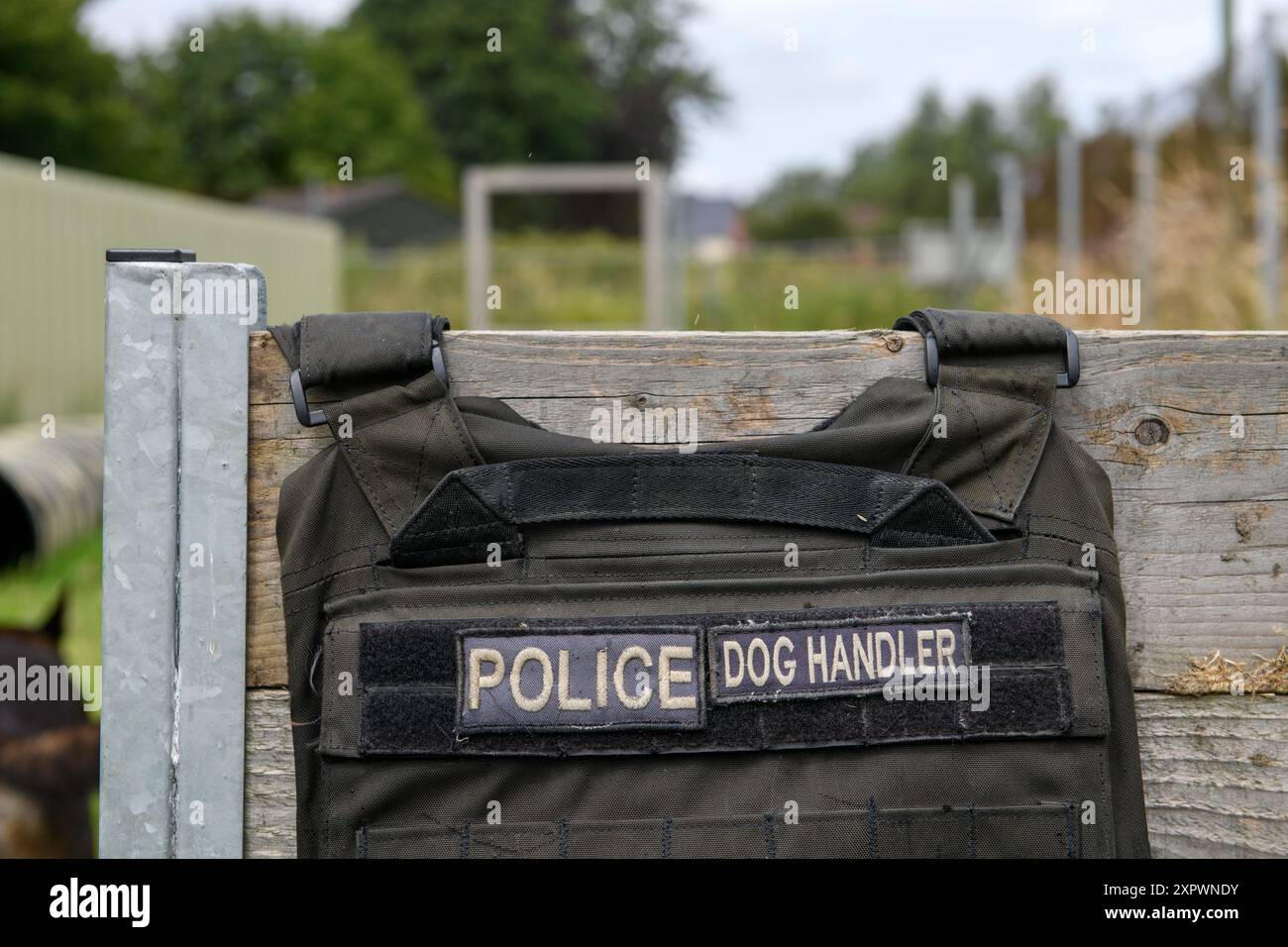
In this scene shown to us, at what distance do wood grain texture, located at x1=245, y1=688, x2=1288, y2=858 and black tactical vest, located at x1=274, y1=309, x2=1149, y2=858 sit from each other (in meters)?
0.06

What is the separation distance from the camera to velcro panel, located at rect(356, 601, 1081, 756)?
1458mm

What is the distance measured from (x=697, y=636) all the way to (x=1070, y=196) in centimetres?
1160

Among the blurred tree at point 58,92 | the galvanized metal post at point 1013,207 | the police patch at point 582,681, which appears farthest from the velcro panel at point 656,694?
the blurred tree at point 58,92

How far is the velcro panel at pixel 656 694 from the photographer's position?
4.78ft

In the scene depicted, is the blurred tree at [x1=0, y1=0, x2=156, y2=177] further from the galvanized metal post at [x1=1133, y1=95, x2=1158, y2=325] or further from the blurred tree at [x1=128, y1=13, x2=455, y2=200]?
the galvanized metal post at [x1=1133, y1=95, x2=1158, y2=325]

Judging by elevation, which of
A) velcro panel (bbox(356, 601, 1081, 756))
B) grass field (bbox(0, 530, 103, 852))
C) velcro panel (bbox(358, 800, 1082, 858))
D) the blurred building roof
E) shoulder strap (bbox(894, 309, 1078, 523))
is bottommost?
velcro panel (bbox(358, 800, 1082, 858))

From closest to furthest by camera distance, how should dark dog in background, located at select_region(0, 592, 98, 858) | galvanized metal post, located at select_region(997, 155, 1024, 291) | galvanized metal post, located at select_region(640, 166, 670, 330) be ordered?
dark dog in background, located at select_region(0, 592, 98, 858) → galvanized metal post, located at select_region(640, 166, 670, 330) → galvanized metal post, located at select_region(997, 155, 1024, 291)

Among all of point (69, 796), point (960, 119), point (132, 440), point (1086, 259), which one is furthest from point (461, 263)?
point (960, 119)

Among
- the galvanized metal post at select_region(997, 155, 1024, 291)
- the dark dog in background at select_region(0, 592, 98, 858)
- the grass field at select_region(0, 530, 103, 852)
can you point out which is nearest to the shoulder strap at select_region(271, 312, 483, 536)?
the dark dog in background at select_region(0, 592, 98, 858)

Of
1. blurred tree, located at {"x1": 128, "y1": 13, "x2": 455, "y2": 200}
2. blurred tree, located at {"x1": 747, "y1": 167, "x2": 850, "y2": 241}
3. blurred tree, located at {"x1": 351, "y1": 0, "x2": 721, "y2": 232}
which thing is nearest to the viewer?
blurred tree, located at {"x1": 128, "y1": 13, "x2": 455, "y2": 200}

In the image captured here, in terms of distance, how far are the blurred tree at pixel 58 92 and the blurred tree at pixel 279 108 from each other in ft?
39.9

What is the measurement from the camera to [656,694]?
4.80 feet
